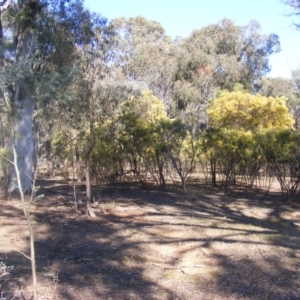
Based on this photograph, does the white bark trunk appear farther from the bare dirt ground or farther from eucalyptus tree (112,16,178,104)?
eucalyptus tree (112,16,178,104)

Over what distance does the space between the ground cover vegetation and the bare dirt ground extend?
0.03 m

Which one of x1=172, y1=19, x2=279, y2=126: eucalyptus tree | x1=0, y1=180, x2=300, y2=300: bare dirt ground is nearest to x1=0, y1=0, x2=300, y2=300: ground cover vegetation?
x1=0, y1=180, x2=300, y2=300: bare dirt ground

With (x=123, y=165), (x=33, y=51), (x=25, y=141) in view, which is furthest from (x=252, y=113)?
(x=33, y=51)

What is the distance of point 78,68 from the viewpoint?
7898 millimetres

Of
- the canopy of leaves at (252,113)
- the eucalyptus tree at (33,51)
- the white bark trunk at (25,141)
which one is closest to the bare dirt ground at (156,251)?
the white bark trunk at (25,141)

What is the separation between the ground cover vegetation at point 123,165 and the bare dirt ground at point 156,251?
0.10 ft

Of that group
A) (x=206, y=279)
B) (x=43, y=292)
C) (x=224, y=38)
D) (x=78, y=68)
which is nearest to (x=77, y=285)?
(x=43, y=292)

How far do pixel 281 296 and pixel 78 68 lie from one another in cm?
552

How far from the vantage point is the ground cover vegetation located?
477cm

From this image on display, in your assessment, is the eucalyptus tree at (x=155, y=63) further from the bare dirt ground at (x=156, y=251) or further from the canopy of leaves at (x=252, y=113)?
the bare dirt ground at (x=156, y=251)

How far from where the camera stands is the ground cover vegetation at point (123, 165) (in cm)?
477

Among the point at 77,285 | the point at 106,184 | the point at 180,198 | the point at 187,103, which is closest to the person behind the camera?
the point at 77,285

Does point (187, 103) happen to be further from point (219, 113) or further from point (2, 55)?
point (2, 55)

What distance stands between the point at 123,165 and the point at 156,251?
20.3 feet
